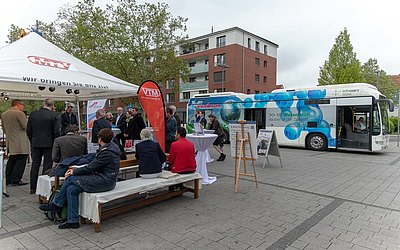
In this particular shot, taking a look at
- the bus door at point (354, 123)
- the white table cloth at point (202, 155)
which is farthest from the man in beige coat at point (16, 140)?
the bus door at point (354, 123)

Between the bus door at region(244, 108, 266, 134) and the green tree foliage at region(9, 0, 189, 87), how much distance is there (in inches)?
299

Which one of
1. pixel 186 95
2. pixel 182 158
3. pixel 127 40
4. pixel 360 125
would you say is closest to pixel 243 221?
pixel 182 158

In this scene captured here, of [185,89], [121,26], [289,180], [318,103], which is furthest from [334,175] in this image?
[185,89]

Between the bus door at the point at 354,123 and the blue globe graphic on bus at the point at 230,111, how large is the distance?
543 cm

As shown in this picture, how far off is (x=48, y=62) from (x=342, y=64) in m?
24.6

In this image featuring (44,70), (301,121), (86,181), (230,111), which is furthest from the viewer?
(230,111)

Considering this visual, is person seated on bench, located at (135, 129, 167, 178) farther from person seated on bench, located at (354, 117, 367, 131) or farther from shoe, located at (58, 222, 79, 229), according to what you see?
person seated on bench, located at (354, 117, 367, 131)

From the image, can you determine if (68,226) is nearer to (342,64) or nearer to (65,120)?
(65,120)

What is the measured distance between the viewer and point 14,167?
596cm

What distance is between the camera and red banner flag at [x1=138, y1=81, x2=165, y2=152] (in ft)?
18.9

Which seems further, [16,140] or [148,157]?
[16,140]

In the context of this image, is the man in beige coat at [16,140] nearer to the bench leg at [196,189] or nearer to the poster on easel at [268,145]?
the bench leg at [196,189]

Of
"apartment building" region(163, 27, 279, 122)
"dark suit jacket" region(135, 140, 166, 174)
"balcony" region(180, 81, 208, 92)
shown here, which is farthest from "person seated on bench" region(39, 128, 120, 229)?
"balcony" region(180, 81, 208, 92)

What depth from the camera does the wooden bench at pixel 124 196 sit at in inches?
140
